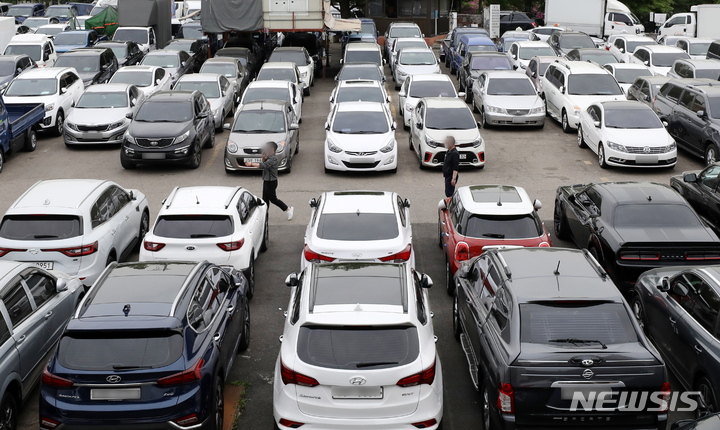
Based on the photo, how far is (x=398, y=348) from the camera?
7.21m

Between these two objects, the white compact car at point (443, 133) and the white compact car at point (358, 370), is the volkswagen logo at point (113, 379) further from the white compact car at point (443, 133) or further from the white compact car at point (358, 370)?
the white compact car at point (443, 133)

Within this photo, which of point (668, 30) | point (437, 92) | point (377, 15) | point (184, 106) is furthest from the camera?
point (377, 15)

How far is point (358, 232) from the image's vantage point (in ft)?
36.2

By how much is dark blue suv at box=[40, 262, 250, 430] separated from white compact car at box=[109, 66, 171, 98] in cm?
1804

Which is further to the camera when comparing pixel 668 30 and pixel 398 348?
pixel 668 30

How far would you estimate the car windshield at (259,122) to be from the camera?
1922cm

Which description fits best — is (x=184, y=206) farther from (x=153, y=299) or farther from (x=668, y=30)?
(x=668, y=30)

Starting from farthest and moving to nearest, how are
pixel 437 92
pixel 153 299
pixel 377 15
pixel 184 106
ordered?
pixel 377 15, pixel 437 92, pixel 184 106, pixel 153 299

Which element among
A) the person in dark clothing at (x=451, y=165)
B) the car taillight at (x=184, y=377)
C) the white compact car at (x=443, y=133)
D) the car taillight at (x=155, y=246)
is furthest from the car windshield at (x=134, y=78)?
the car taillight at (x=184, y=377)

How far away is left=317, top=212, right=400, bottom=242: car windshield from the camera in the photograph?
11.0 metres

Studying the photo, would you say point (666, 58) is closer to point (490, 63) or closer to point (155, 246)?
point (490, 63)

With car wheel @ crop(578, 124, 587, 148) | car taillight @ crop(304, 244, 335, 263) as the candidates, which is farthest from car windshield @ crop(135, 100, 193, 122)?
car wheel @ crop(578, 124, 587, 148)

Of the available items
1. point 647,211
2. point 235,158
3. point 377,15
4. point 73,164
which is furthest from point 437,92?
point 377,15

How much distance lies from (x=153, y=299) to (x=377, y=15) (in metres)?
43.4
